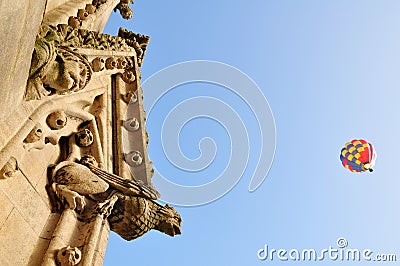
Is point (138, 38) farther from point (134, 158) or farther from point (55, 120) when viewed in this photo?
point (55, 120)

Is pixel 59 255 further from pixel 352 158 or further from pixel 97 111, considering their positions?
pixel 352 158

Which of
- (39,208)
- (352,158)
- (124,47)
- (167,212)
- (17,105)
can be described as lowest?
(39,208)

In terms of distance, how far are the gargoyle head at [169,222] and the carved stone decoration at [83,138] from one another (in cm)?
122

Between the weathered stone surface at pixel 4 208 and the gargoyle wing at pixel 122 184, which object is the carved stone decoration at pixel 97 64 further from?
the weathered stone surface at pixel 4 208

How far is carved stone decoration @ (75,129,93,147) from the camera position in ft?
17.8

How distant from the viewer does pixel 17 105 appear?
12.2 feet

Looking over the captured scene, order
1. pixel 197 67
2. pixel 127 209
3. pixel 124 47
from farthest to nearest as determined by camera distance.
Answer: pixel 197 67, pixel 124 47, pixel 127 209

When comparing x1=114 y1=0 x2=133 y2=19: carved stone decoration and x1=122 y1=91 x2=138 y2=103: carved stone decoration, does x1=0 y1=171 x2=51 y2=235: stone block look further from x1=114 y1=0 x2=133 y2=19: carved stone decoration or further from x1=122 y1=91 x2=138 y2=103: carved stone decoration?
x1=114 y1=0 x2=133 y2=19: carved stone decoration

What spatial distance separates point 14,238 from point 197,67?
16.1 feet

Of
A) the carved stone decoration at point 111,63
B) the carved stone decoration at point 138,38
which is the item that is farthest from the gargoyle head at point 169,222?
the carved stone decoration at point 138,38

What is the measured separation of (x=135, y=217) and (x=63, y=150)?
1.14 meters

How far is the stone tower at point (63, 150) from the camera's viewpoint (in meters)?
3.57

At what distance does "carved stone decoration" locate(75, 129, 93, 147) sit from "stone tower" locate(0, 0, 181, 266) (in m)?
0.01

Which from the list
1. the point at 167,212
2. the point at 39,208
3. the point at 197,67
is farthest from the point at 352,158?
the point at 39,208
